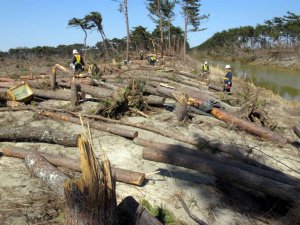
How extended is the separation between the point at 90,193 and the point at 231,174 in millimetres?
2460

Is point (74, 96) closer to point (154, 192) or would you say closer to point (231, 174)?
point (154, 192)

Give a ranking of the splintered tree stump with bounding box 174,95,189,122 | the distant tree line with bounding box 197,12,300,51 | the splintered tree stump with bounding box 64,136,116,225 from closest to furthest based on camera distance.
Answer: the splintered tree stump with bounding box 64,136,116,225 → the splintered tree stump with bounding box 174,95,189,122 → the distant tree line with bounding box 197,12,300,51

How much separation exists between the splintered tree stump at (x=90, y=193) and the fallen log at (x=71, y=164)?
1.51 m

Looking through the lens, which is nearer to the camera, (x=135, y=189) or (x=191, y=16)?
(x=135, y=189)

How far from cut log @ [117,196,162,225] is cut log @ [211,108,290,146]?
5517 mm

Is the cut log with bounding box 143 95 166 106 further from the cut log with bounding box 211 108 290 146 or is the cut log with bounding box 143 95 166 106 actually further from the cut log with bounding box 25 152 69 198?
the cut log with bounding box 25 152 69 198

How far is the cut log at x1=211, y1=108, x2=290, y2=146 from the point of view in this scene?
8.52 meters

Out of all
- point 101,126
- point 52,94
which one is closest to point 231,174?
point 101,126

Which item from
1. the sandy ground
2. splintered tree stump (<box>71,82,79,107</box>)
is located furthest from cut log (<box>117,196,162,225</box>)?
splintered tree stump (<box>71,82,79,107</box>)

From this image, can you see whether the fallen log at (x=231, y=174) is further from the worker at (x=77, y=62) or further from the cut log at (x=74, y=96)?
the worker at (x=77, y=62)

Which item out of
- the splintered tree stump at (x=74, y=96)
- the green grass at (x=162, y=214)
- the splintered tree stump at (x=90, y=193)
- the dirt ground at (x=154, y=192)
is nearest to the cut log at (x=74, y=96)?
the splintered tree stump at (x=74, y=96)

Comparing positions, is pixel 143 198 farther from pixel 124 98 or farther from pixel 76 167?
pixel 124 98

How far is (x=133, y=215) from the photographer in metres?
4.05

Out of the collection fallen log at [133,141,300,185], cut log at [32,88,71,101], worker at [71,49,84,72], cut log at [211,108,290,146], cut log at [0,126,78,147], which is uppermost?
worker at [71,49,84,72]
